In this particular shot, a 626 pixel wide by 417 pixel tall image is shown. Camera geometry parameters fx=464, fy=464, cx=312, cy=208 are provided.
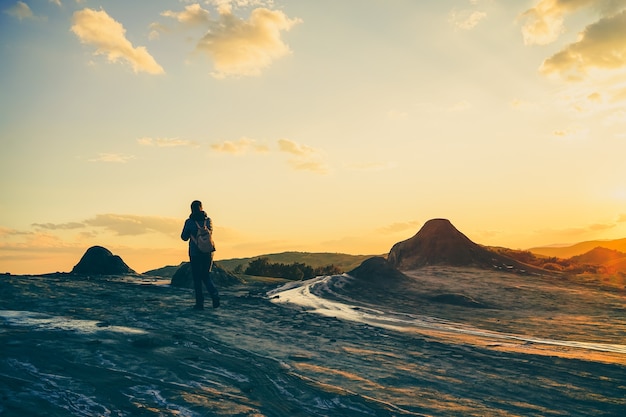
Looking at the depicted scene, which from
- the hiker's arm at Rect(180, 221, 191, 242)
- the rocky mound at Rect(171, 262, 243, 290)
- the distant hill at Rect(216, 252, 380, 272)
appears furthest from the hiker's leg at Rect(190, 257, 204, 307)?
the distant hill at Rect(216, 252, 380, 272)

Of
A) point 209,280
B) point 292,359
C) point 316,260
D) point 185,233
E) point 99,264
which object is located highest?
point 185,233

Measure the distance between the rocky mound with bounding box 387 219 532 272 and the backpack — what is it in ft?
53.6

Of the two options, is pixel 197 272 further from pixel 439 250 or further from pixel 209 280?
pixel 439 250

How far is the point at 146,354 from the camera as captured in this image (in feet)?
20.7

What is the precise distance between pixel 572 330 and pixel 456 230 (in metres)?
16.3

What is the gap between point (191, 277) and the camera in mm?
18031

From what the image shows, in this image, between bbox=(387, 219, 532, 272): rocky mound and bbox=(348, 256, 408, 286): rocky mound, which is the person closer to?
bbox=(348, 256, 408, 286): rocky mound

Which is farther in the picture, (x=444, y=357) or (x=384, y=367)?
(x=444, y=357)

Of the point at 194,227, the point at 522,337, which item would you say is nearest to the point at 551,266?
the point at 522,337

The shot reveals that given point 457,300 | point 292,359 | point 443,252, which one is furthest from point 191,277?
point 443,252

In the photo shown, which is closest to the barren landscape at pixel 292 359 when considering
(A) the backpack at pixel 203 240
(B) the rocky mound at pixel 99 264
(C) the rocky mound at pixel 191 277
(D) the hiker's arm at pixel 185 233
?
(A) the backpack at pixel 203 240

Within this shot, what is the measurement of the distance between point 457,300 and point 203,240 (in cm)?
875

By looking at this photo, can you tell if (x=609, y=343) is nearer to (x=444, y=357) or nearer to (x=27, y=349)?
(x=444, y=357)

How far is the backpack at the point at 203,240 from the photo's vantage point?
37.4 ft
